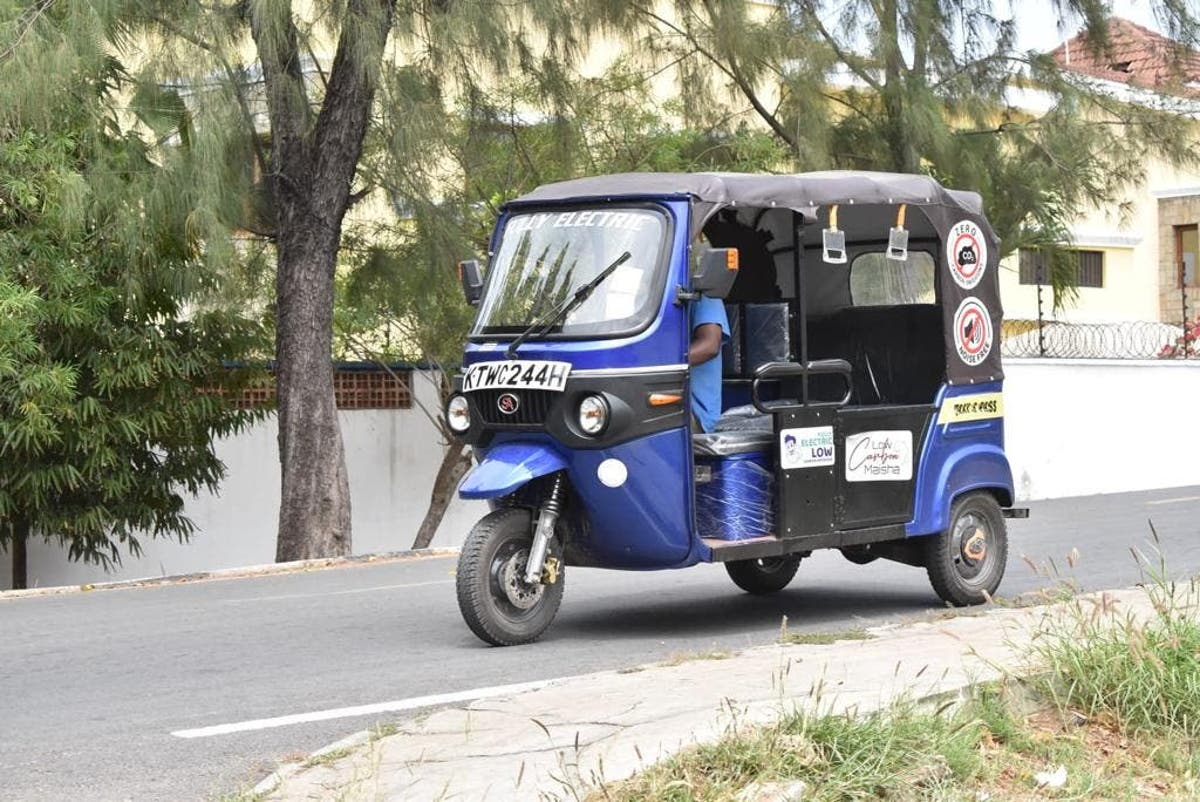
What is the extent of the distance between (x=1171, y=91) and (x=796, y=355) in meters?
10.3

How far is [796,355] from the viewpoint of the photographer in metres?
10.7

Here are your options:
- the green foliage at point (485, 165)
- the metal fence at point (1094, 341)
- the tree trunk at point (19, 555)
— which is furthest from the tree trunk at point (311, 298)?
the metal fence at point (1094, 341)

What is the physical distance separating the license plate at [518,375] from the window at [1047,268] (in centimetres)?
1215

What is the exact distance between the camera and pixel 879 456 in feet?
33.7

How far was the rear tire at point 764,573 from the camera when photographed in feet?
37.1

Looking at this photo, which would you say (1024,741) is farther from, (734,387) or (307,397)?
(307,397)

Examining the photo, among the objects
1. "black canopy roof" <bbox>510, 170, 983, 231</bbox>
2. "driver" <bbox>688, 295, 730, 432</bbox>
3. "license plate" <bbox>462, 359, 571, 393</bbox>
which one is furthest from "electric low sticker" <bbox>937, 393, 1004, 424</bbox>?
"license plate" <bbox>462, 359, 571, 393</bbox>

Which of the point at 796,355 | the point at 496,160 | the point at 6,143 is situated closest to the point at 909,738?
the point at 796,355

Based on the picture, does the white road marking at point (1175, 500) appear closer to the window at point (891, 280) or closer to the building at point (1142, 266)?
the window at point (891, 280)

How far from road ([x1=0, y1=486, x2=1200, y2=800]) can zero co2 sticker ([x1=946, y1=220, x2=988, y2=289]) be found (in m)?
1.79

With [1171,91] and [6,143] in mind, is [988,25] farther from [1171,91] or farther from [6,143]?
[6,143]

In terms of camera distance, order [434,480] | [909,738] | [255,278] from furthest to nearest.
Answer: [434,480] → [255,278] → [909,738]

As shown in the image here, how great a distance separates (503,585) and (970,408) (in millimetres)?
3121

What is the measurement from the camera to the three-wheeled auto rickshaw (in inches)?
364
